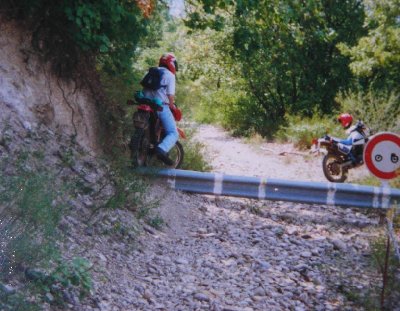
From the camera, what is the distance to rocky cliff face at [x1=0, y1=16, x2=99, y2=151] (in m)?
7.55

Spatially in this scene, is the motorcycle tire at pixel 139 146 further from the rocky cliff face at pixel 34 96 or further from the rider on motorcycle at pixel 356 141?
the rider on motorcycle at pixel 356 141

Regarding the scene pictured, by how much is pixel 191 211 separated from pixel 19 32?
3.41 metres

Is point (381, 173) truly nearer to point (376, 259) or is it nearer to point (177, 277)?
point (376, 259)

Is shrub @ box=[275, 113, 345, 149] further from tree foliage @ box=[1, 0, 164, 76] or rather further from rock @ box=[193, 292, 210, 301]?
rock @ box=[193, 292, 210, 301]

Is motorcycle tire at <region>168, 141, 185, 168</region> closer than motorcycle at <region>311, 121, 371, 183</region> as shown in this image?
Yes

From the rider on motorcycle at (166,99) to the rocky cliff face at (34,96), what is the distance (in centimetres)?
110

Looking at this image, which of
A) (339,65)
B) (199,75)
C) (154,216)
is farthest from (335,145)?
(199,75)

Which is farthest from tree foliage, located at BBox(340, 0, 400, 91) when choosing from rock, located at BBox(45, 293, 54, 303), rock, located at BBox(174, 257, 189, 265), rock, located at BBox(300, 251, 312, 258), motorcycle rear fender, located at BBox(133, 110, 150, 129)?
rock, located at BBox(45, 293, 54, 303)

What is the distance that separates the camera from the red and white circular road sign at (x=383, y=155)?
21.0 feet

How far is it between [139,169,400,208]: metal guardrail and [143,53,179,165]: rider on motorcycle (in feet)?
1.41

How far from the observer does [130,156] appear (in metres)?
9.17

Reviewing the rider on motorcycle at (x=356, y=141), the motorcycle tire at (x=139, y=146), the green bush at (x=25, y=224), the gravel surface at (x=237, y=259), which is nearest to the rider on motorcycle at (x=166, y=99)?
the motorcycle tire at (x=139, y=146)

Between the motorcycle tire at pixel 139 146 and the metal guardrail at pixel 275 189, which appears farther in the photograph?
Answer: the metal guardrail at pixel 275 189

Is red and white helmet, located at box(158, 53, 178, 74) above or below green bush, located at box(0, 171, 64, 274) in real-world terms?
above
